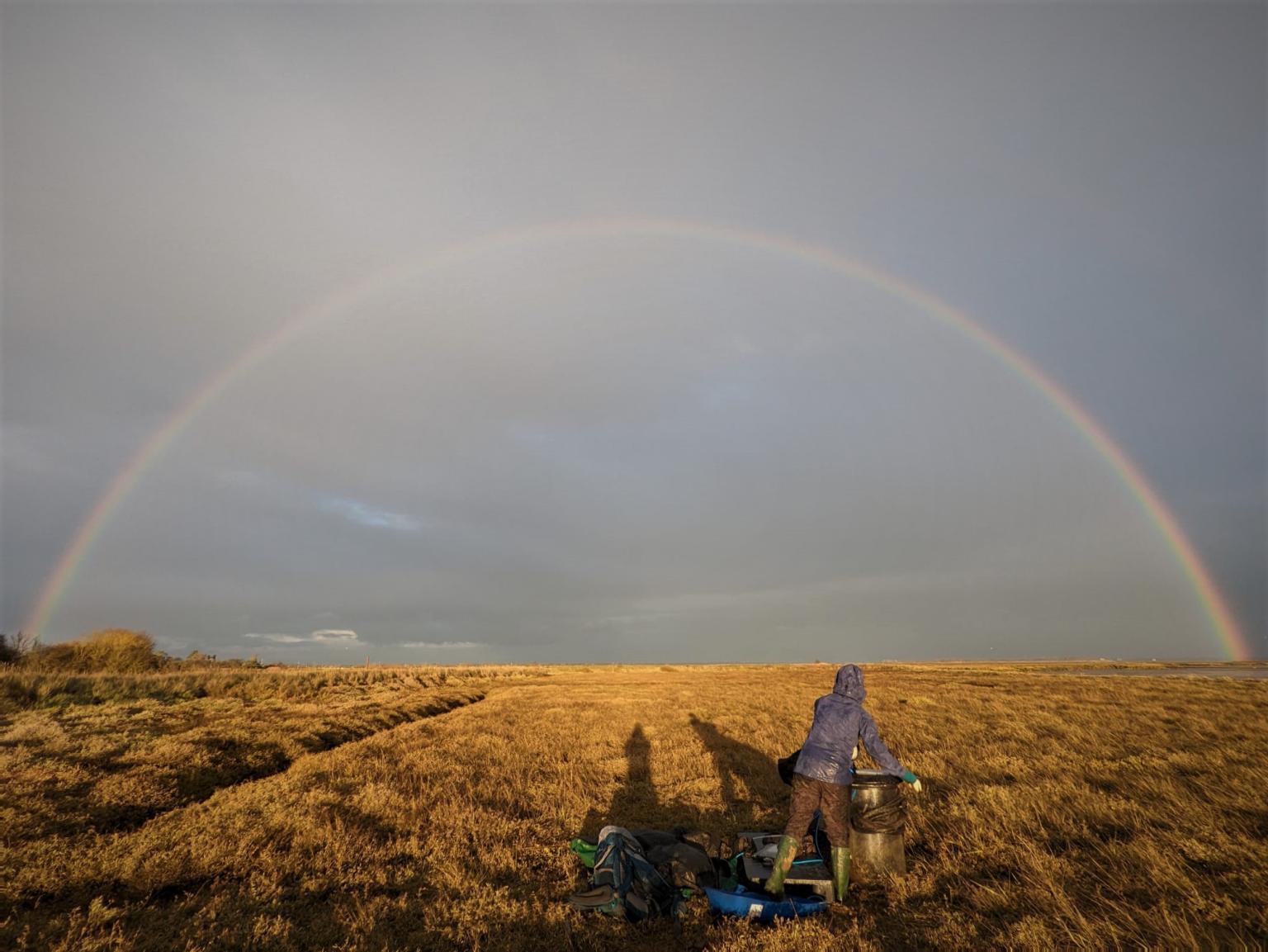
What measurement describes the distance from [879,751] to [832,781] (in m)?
0.65

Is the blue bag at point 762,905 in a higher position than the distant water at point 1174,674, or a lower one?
lower

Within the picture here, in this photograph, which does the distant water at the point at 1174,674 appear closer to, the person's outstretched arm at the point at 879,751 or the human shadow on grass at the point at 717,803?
the human shadow on grass at the point at 717,803

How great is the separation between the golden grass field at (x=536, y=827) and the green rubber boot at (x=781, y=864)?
495 mm

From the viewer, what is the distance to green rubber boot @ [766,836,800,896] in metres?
7.29

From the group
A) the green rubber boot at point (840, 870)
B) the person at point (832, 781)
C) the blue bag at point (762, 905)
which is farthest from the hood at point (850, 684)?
the blue bag at point (762, 905)

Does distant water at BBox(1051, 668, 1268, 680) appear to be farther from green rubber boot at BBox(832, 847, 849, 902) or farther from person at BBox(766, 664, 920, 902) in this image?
person at BBox(766, 664, 920, 902)

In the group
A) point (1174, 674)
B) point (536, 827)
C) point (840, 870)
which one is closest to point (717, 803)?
point (536, 827)

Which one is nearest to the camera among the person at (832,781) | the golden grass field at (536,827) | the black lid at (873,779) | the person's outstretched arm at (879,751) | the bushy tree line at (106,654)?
the golden grass field at (536,827)

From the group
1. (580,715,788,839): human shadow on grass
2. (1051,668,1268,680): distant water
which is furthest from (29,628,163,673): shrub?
(1051,668,1268,680): distant water

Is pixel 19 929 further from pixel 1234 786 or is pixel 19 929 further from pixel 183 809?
pixel 1234 786

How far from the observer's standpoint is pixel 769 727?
21.1m

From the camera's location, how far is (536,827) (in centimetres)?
1074

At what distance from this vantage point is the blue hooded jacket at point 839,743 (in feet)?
24.0

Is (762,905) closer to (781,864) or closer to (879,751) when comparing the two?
(781,864)
